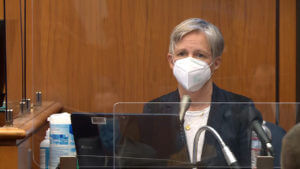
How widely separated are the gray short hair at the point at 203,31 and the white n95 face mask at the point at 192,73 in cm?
9

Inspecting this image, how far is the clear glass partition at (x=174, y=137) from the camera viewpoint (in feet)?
4.16

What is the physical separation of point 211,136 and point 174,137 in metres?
0.15

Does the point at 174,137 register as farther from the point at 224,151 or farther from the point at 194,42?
the point at 194,42

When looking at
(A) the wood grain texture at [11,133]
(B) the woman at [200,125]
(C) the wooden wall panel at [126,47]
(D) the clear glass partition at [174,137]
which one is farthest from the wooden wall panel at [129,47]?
(D) the clear glass partition at [174,137]

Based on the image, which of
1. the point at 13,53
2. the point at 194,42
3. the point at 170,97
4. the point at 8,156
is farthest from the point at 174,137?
the point at 13,53

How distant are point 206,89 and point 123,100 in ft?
1.26

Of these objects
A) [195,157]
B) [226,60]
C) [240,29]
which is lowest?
[195,157]

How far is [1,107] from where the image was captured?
76.0 inches

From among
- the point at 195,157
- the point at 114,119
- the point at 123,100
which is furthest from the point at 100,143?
the point at 123,100

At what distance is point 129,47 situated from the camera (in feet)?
6.16

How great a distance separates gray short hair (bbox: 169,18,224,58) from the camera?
1.79m

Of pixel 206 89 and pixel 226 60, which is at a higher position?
pixel 226 60

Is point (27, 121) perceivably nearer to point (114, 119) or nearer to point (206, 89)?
point (114, 119)

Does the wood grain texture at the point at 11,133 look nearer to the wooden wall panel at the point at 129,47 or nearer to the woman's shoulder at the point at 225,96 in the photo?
the wooden wall panel at the point at 129,47
